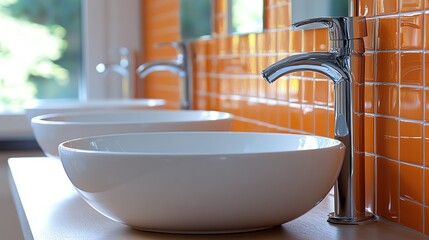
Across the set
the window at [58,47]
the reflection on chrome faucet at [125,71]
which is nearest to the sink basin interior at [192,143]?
the reflection on chrome faucet at [125,71]

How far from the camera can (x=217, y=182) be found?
3.06ft

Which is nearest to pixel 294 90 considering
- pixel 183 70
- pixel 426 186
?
pixel 426 186

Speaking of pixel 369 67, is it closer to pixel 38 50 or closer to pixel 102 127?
pixel 102 127

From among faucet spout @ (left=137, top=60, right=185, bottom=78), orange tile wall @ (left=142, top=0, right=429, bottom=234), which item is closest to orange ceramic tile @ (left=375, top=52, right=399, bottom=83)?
orange tile wall @ (left=142, top=0, right=429, bottom=234)

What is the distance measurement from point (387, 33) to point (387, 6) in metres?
0.04

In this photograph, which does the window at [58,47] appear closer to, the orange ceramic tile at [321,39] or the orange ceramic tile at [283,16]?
the orange ceramic tile at [283,16]

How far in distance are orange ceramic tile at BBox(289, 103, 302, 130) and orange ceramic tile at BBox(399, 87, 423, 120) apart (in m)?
0.39

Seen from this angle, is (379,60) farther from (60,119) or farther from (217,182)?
(60,119)

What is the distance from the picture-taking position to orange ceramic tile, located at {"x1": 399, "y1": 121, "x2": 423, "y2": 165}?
1.05 metres

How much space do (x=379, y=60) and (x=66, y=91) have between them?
6.70ft

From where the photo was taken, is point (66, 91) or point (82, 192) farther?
point (66, 91)

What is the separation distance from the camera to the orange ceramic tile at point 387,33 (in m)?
1.10

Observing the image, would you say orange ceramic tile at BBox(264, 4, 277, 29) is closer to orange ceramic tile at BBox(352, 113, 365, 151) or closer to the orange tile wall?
the orange tile wall

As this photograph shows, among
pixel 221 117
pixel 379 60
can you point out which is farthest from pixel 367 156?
pixel 221 117
